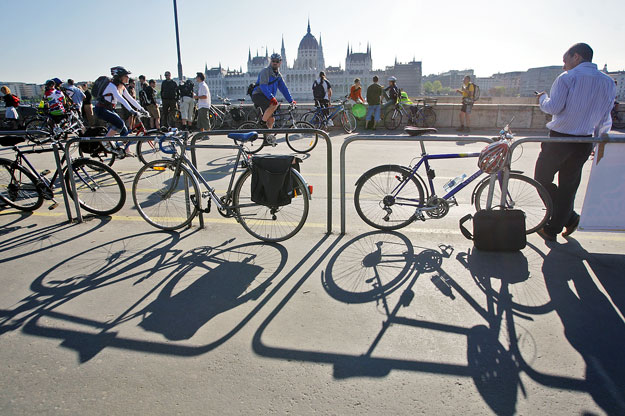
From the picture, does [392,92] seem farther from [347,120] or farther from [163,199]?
[163,199]

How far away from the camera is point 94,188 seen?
541 cm

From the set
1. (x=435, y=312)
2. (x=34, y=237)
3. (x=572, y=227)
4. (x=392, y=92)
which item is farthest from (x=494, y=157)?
(x=392, y=92)

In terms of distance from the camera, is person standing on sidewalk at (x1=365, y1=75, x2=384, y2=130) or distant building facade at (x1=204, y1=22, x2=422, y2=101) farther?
distant building facade at (x1=204, y1=22, x2=422, y2=101)

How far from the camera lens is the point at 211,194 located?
4375mm

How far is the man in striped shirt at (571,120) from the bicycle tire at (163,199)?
390 centimetres

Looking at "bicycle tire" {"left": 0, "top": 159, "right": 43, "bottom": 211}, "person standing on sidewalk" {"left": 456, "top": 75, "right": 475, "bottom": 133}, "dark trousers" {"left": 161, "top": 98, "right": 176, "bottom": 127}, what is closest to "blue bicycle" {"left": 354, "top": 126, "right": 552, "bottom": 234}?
"bicycle tire" {"left": 0, "top": 159, "right": 43, "bottom": 211}

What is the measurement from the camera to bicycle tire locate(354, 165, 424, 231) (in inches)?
172

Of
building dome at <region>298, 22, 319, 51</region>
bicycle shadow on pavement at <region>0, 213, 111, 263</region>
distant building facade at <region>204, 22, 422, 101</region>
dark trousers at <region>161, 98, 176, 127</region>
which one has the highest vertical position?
building dome at <region>298, 22, 319, 51</region>

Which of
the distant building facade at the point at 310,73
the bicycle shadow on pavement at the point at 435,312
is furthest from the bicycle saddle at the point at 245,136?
the distant building facade at the point at 310,73

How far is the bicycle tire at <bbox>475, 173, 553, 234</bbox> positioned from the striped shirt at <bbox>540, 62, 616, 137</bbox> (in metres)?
0.67

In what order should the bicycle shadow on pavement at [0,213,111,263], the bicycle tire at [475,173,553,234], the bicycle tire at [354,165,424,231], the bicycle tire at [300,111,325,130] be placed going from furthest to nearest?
the bicycle tire at [300,111,325,130] → the bicycle tire at [354,165,424,231] → the bicycle shadow on pavement at [0,213,111,263] → the bicycle tire at [475,173,553,234]

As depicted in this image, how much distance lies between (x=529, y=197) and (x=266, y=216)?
3.17 metres

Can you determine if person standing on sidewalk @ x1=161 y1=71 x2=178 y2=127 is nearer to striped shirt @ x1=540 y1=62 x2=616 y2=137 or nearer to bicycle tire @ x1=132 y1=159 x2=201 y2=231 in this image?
bicycle tire @ x1=132 y1=159 x2=201 y2=231

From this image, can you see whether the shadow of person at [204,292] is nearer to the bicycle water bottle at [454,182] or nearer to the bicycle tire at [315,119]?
the bicycle water bottle at [454,182]
